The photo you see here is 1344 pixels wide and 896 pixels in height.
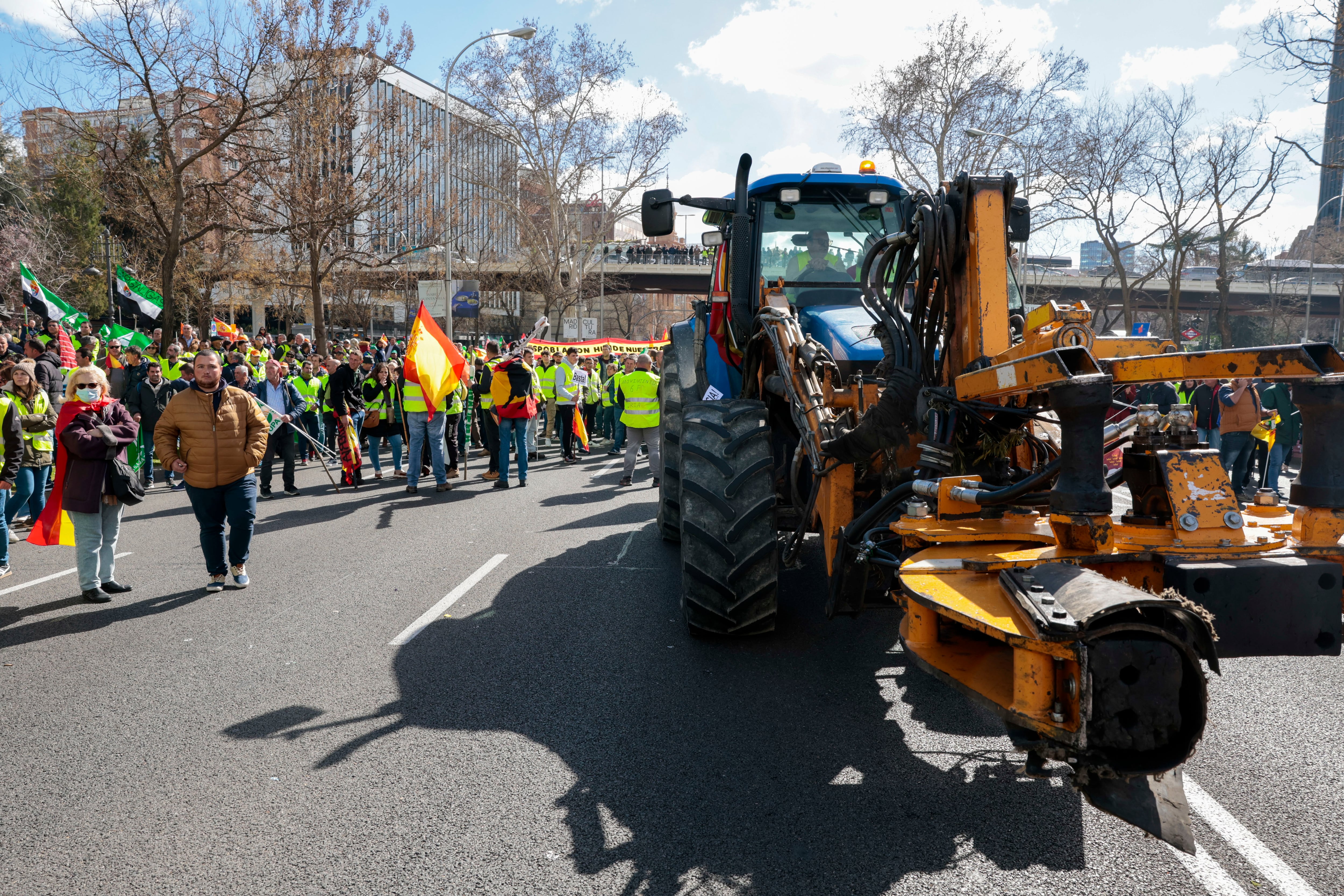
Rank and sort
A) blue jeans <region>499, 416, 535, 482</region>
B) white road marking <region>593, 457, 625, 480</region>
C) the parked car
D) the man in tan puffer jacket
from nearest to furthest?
the man in tan puffer jacket, blue jeans <region>499, 416, 535, 482</region>, white road marking <region>593, 457, 625, 480</region>, the parked car

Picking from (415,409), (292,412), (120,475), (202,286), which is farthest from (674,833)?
(202,286)

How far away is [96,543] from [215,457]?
3.36 feet

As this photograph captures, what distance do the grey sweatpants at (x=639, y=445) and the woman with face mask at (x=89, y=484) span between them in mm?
7090

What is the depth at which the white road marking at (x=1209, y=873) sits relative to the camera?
294cm

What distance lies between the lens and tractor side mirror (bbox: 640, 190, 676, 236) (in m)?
5.60

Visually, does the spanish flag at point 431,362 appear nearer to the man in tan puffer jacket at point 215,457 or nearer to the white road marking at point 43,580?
the white road marking at point 43,580

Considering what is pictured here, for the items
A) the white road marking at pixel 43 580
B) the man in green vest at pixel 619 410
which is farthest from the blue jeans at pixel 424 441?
the white road marking at pixel 43 580

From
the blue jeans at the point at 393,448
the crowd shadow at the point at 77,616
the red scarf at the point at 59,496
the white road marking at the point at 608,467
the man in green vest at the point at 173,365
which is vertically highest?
the man in green vest at the point at 173,365

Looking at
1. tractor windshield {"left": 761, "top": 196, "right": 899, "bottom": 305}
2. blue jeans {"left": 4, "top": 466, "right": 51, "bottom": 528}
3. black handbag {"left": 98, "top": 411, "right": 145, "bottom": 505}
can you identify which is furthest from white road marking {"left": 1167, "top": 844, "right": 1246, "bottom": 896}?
blue jeans {"left": 4, "top": 466, "right": 51, "bottom": 528}

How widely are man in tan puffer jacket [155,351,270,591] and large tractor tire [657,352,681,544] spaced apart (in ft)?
10.5

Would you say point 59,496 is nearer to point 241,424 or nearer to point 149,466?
point 241,424

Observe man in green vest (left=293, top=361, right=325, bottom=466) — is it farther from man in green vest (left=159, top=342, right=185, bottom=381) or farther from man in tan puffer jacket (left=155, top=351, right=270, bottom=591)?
man in tan puffer jacket (left=155, top=351, right=270, bottom=591)

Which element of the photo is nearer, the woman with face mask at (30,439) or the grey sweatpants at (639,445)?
the woman with face mask at (30,439)

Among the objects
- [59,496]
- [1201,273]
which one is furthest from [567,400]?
[1201,273]
